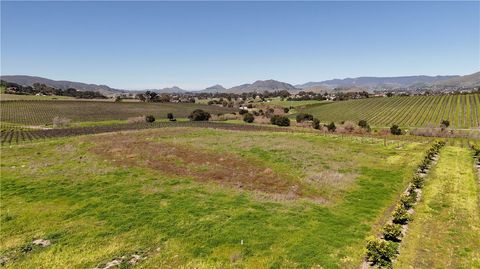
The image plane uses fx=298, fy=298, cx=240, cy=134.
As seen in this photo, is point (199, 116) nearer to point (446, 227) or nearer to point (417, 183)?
point (417, 183)

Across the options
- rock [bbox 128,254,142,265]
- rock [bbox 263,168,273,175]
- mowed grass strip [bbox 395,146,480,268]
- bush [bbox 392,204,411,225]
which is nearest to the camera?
mowed grass strip [bbox 395,146,480,268]

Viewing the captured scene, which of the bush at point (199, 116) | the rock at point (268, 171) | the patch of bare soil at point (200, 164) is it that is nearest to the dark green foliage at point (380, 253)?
the patch of bare soil at point (200, 164)

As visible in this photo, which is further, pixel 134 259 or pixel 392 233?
pixel 392 233

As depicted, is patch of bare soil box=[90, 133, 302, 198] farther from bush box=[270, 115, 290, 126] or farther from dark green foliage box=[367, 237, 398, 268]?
bush box=[270, 115, 290, 126]

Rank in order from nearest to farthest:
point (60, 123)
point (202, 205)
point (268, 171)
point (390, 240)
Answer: point (390, 240)
point (202, 205)
point (268, 171)
point (60, 123)

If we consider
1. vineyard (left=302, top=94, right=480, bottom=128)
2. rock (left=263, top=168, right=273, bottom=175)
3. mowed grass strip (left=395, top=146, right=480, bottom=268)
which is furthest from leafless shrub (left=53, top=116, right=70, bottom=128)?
mowed grass strip (left=395, top=146, right=480, bottom=268)

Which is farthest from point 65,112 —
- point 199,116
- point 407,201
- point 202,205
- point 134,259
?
point 407,201

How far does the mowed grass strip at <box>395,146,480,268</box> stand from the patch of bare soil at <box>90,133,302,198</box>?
10.7 m

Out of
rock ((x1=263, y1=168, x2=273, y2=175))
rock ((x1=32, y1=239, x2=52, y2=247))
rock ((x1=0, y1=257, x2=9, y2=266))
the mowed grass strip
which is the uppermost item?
rock ((x1=263, y1=168, x2=273, y2=175))

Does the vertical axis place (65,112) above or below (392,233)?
above

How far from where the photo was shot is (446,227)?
68.5 feet

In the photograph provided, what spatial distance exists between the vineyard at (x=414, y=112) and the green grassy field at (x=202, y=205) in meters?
65.4

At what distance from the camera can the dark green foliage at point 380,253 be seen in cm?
1641

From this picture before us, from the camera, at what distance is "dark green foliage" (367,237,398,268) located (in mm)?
16406
